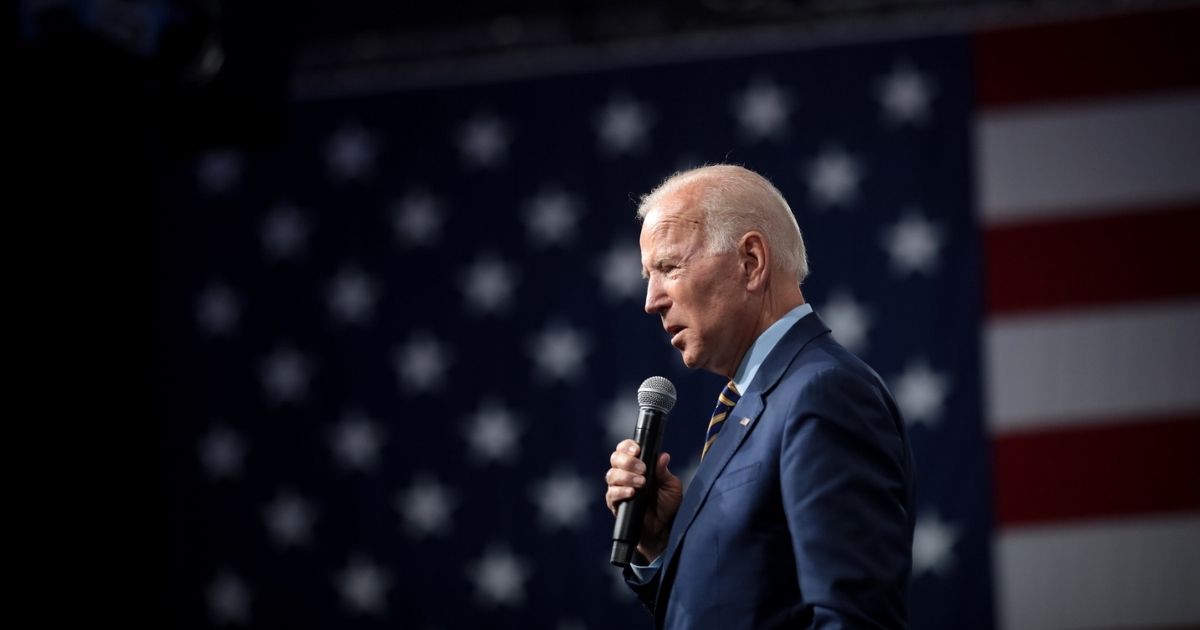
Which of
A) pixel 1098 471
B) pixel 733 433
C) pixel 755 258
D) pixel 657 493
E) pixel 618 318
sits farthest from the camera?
pixel 618 318

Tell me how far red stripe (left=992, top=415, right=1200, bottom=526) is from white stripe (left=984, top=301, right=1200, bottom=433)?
0.18ft

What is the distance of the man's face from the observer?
1.43 meters

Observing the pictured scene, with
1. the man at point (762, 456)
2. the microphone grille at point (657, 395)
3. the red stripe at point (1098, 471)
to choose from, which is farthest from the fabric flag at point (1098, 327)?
the man at point (762, 456)

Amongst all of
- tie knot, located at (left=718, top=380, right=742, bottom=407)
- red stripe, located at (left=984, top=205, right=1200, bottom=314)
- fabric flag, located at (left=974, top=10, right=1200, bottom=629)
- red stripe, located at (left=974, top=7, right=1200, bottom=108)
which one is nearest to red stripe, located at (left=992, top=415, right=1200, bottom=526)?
fabric flag, located at (left=974, top=10, right=1200, bottom=629)

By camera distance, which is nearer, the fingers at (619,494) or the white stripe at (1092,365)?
the fingers at (619,494)

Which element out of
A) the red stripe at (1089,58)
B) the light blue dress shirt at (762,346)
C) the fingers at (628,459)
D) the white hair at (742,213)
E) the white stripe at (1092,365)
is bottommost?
the fingers at (628,459)

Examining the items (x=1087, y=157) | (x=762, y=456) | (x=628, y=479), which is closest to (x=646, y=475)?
(x=628, y=479)

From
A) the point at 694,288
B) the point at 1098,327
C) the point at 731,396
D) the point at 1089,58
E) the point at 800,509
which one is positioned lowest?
the point at 800,509

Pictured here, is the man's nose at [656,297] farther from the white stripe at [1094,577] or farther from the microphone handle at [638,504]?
the white stripe at [1094,577]

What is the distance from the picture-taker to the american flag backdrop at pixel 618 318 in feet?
12.3

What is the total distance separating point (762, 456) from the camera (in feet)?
4.09

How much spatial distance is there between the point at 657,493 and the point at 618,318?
2577 millimetres

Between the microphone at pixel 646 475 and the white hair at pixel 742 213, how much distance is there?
0.25 metres

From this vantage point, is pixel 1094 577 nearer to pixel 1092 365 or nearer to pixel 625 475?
pixel 1092 365
